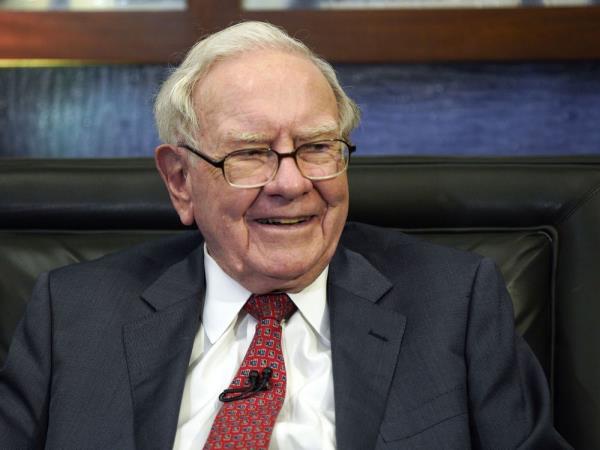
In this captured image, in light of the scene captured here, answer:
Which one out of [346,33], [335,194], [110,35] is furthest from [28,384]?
[346,33]

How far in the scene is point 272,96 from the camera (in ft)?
5.34

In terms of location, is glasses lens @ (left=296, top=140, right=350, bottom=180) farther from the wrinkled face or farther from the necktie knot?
the necktie knot

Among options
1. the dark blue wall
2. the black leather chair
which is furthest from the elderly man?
the dark blue wall

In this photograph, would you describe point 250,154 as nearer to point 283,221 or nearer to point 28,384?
point 283,221

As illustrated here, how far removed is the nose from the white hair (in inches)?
7.2

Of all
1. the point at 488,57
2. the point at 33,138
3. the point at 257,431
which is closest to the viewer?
the point at 257,431

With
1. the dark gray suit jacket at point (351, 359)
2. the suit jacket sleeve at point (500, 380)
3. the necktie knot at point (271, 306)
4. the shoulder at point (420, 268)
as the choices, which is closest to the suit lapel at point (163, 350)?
the dark gray suit jacket at point (351, 359)

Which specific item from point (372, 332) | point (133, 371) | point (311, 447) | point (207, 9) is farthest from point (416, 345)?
point (207, 9)

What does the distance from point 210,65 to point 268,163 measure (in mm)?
230

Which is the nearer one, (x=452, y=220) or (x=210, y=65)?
(x=210, y=65)

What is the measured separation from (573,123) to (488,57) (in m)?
0.32

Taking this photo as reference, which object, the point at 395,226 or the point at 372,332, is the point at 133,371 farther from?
the point at 395,226

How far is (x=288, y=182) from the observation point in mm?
1587

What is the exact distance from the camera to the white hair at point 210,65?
170 cm
